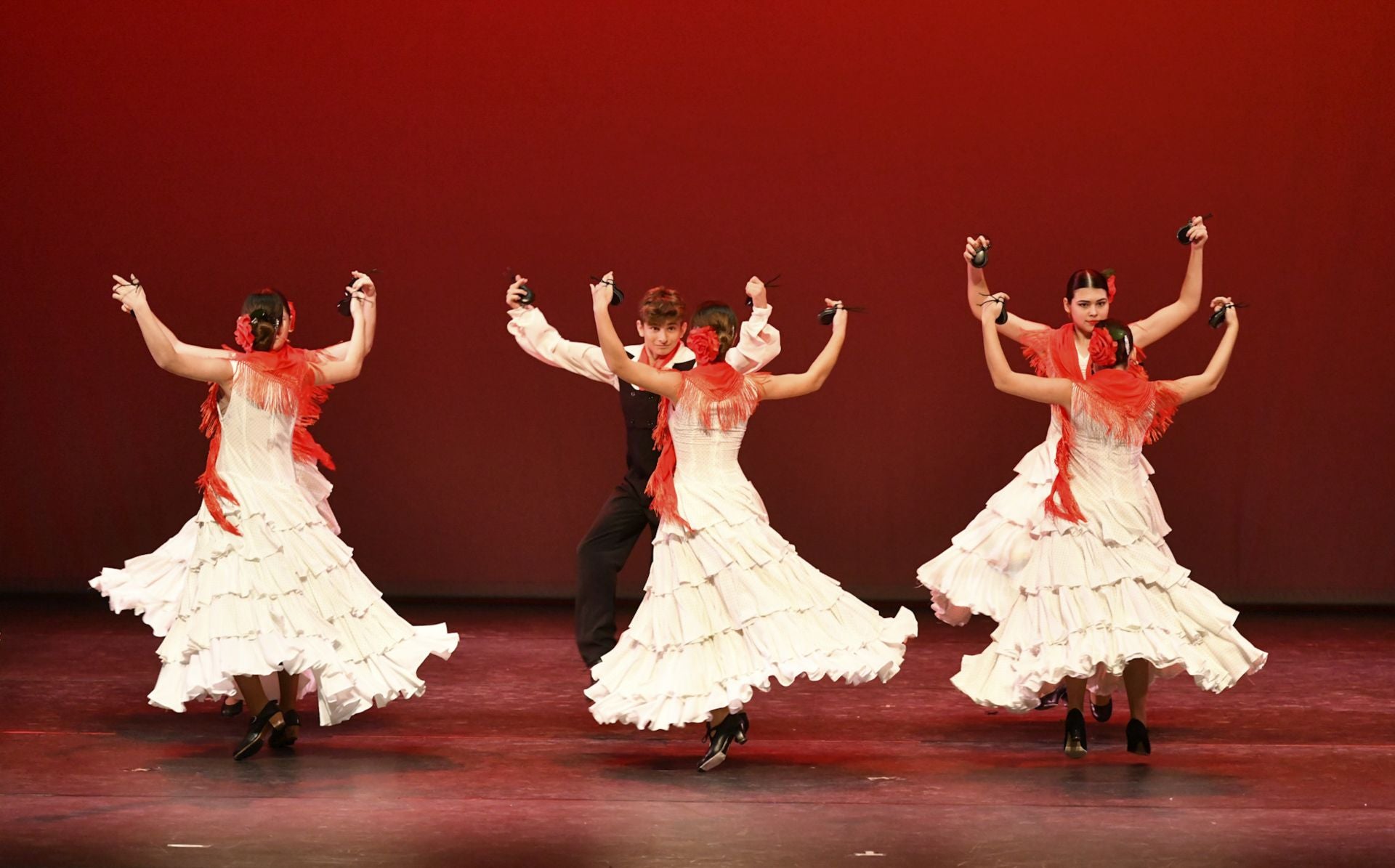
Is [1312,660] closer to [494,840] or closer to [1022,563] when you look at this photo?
[1022,563]

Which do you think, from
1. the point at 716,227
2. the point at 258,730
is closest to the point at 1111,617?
the point at 258,730

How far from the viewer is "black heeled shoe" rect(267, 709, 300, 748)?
4.84m

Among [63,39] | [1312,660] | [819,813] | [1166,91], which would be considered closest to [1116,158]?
[1166,91]

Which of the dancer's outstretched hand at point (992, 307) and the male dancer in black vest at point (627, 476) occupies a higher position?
the dancer's outstretched hand at point (992, 307)

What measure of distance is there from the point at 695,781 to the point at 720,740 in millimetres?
183

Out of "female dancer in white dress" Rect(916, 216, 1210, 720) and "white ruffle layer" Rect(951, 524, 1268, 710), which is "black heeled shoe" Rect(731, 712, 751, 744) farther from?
"female dancer in white dress" Rect(916, 216, 1210, 720)

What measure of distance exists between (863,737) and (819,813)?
0.97 m

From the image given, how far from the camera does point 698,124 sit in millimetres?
7547

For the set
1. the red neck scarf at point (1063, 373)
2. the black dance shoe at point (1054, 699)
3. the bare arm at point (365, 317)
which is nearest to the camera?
the red neck scarf at point (1063, 373)

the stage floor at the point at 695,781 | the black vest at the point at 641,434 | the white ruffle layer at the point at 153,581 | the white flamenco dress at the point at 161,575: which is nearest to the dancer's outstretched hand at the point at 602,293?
the black vest at the point at 641,434

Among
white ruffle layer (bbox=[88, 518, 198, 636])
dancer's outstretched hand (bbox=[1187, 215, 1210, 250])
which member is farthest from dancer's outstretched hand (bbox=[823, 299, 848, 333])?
white ruffle layer (bbox=[88, 518, 198, 636])

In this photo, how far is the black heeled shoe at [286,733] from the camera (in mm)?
4840

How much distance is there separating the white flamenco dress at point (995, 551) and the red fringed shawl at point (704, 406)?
1.13m

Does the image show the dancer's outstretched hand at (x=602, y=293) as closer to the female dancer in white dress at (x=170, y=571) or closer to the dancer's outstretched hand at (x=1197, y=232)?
the female dancer in white dress at (x=170, y=571)
